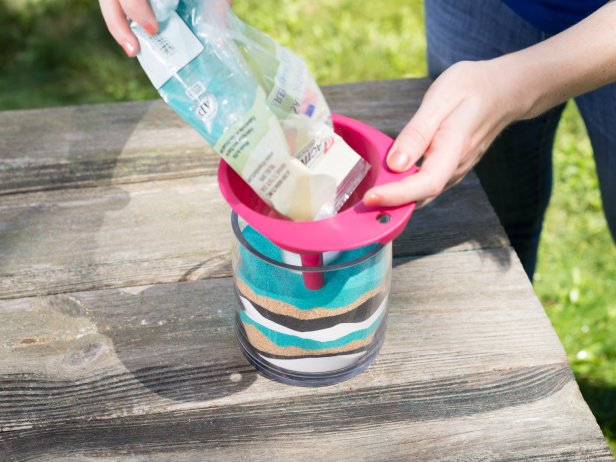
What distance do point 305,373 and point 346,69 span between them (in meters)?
1.79

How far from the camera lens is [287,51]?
669 mm

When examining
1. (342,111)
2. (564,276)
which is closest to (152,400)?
(342,111)

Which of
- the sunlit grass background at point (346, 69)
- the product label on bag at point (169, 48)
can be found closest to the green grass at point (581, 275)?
the sunlit grass background at point (346, 69)

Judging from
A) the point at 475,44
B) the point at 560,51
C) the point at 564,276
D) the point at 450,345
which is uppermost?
the point at 560,51

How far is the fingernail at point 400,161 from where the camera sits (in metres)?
0.69

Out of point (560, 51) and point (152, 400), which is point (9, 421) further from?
point (560, 51)

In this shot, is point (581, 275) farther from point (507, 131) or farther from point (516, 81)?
point (516, 81)

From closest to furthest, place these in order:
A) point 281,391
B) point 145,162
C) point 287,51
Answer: point 287,51 < point 281,391 < point 145,162

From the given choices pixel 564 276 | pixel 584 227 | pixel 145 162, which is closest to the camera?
pixel 145 162

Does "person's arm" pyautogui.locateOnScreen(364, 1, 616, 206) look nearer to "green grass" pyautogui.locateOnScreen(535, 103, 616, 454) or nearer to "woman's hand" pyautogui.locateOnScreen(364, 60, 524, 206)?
"woman's hand" pyautogui.locateOnScreen(364, 60, 524, 206)

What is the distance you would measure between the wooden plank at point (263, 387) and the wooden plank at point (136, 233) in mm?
31

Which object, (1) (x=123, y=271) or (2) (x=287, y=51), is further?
(1) (x=123, y=271)

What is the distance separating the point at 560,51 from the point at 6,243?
79cm

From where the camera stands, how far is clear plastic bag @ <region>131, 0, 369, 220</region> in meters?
0.62
